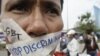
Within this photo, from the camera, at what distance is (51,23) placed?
845mm

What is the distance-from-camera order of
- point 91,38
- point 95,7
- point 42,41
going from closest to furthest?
point 42,41 < point 91,38 < point 95,7

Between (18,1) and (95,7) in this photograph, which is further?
(95,7)

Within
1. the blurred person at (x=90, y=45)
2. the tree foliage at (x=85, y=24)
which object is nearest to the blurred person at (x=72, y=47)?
the blurred person at (x=90, y=45)

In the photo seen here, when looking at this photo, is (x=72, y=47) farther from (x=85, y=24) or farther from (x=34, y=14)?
(x=34, y=14)

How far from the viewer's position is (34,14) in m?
0.80

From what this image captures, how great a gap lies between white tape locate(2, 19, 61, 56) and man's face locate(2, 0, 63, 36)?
0.02 m

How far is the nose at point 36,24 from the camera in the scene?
767 mm

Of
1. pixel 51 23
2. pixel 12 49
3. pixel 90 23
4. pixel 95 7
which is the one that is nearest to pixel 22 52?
pixel 12 49

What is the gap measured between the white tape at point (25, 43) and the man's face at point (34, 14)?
0.02 metres

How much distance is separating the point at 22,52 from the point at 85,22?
359 cm

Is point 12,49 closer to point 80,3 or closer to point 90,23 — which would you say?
point 90,23

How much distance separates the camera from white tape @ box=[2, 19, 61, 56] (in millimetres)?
788

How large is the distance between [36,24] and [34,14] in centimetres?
5

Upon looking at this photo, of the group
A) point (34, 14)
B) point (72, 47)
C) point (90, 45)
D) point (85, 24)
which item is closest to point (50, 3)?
point (34, 14)
